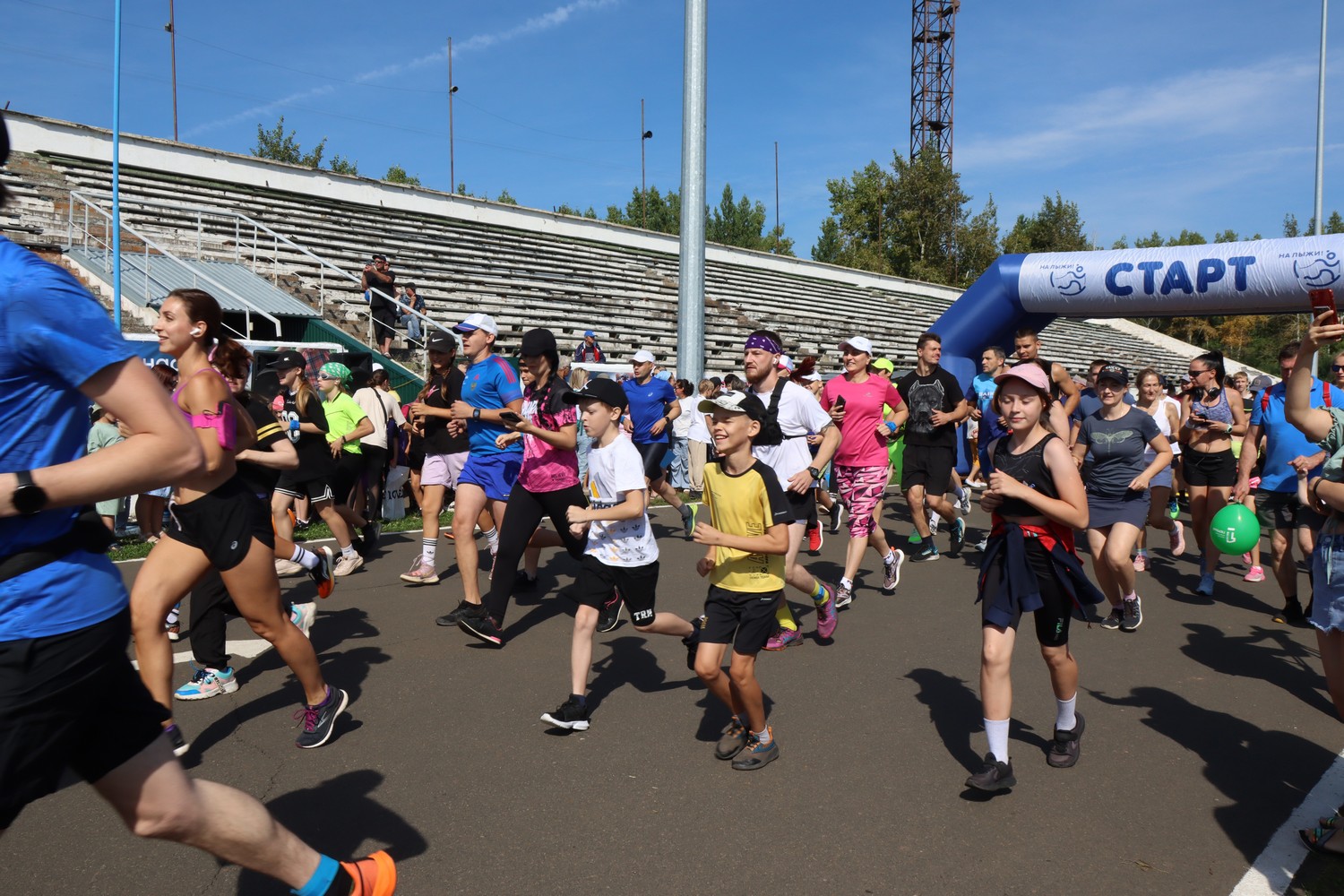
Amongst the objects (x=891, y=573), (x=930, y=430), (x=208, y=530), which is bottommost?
(x=891, y=573)

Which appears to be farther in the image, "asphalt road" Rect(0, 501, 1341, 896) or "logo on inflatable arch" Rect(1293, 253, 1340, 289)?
"logo on inflatable arch" Rect(1293, 253, 1340, 289)

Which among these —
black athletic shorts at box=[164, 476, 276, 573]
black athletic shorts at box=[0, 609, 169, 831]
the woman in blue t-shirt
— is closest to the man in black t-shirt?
the woman in blue t-shirt

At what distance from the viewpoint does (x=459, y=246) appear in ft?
82.1

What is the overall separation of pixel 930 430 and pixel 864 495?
1.55 m

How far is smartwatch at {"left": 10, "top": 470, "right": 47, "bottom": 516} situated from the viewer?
1870mm

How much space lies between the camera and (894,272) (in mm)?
49125

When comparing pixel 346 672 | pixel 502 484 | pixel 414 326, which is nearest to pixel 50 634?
pixel 346 672

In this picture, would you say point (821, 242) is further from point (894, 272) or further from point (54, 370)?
point (54, 370)

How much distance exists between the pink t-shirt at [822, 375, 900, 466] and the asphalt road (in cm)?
152

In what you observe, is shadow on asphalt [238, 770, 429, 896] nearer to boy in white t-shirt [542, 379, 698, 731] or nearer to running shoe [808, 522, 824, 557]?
boy in white t-shirt [542, 379, 698, 731]

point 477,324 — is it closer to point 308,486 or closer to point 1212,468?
point 308,486

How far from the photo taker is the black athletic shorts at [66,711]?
6.47 ft

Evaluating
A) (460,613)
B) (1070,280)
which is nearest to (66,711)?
(460,613)

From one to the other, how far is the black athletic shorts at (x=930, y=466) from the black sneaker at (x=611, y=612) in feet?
14.3
